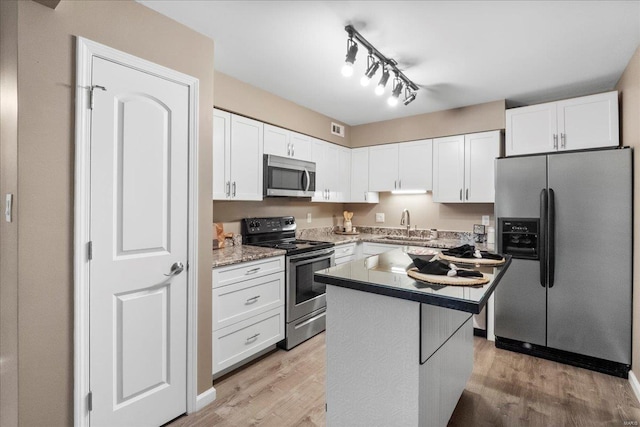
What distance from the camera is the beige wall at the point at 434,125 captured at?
11.4 feet

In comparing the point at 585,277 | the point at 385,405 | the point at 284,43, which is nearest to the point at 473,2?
the point at 284,43

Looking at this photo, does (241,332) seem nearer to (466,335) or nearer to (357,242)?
(466,335)

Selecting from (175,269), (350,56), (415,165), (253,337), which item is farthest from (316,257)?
(350,56)

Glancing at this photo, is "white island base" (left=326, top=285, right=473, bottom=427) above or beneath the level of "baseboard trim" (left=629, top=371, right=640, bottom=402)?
above

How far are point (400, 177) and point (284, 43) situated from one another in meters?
2.44

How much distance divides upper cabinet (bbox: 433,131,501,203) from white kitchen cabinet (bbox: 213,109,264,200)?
2.17m

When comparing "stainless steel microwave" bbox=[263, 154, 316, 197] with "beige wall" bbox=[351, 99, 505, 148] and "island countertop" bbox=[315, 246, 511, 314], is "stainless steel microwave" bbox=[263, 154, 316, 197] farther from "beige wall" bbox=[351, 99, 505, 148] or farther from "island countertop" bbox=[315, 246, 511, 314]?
"island countertop" bbox=[315, 246, 511, 314]

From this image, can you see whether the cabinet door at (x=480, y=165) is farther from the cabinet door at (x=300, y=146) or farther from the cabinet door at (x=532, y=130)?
the cabinet door at (x=300, y=146)

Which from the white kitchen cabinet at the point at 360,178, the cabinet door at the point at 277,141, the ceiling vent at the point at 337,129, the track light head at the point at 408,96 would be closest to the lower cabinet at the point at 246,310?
the cabinet door at the point at 277,141

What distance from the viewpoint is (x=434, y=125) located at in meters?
3.89

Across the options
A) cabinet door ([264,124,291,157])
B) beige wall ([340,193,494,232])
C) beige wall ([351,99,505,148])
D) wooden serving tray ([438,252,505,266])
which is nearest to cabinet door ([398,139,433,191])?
beige wall ([351,99,505,148])

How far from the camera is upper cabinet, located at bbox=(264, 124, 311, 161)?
3.30 metres

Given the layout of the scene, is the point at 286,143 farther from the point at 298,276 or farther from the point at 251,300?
the point at 251,300

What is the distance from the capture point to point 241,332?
8.38 ft
